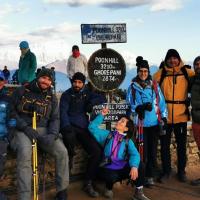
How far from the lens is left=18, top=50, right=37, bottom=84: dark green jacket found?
10938 millimetres

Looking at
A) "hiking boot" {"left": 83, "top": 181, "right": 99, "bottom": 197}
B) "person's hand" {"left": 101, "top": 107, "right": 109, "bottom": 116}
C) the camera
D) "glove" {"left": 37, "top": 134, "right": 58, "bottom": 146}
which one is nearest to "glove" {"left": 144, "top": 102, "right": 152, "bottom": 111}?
"person's hand" {"left": 101, "top": 107, "right": 109, "bottom": 116}

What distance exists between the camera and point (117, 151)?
7.33 m

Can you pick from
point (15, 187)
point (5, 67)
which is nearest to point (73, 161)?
point (15, 187)

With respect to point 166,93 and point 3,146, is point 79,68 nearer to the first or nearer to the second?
point 166,93

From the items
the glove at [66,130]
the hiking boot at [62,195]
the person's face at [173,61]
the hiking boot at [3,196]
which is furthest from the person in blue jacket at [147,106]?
the hiking boot at [3,196]

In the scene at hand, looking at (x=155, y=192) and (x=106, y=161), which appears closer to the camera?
(x=106, y=161)

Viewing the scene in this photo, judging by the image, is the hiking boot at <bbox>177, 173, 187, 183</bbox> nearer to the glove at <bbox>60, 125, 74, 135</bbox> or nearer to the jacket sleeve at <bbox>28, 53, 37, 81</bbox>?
the glove at <bbox>60, 125, 74, 135</bbox>

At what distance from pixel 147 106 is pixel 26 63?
419cm

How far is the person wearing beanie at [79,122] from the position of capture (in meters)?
7.40

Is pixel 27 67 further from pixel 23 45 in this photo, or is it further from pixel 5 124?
pixel 5 124

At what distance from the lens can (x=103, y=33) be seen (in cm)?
817

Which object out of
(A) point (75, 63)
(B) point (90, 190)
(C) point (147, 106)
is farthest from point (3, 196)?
(A) point (75, 63)

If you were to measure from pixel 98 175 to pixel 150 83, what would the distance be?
5.73ft

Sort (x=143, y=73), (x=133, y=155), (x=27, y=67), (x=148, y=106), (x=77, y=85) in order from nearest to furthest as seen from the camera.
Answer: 1. (x=133, y=155)
2. (x=77, y=85)
3. (x=148, y=106)
4. (x=143, y=73)
5. (x=27, y=67)
